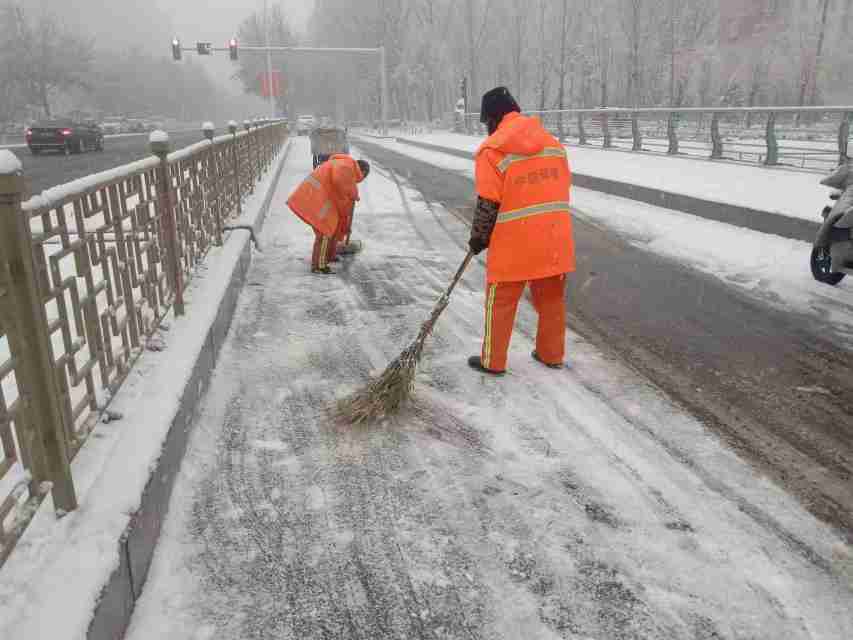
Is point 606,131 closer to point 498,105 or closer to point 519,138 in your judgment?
point 498,105

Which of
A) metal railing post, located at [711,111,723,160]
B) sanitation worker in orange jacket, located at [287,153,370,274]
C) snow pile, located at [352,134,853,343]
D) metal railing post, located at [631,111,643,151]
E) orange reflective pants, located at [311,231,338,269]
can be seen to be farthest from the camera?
metal railing post, located at [631,111,643,151]

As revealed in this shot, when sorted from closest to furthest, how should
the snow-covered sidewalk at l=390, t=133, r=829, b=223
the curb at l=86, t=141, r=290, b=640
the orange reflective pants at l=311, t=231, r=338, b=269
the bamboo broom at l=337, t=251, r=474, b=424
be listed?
the curb at l=86, t=141, r=290, b=640 < the bamboo broom at l=337, t=251, r=474, b=424 < the orange reflective pants at l=311, t=231, r=338, b=269 < the snow-covered sidewalk at l=390, t=133, r=829, b=223

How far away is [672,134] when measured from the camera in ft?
52.7

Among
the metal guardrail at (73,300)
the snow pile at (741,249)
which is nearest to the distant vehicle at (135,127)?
the snow pile at (741,249)

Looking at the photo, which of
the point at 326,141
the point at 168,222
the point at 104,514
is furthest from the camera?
the point at 326,141

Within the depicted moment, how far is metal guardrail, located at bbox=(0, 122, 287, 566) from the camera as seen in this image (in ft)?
6.40

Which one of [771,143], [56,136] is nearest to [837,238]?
[771,143]

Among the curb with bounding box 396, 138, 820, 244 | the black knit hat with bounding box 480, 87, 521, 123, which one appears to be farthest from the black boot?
the curb with bounding box 396, 138, 820, 244

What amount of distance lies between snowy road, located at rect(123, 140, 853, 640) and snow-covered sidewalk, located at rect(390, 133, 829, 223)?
17.6ft

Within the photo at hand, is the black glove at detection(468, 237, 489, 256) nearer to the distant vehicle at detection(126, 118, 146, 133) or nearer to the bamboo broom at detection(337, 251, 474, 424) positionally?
the bamboo broom at detection(337, 251, 474, 424)

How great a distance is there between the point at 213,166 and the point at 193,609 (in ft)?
16.8

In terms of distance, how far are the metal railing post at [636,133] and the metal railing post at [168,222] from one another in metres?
15.4

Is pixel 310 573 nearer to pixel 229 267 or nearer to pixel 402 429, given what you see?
pixel 402 429

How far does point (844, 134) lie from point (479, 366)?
9.52 meters
